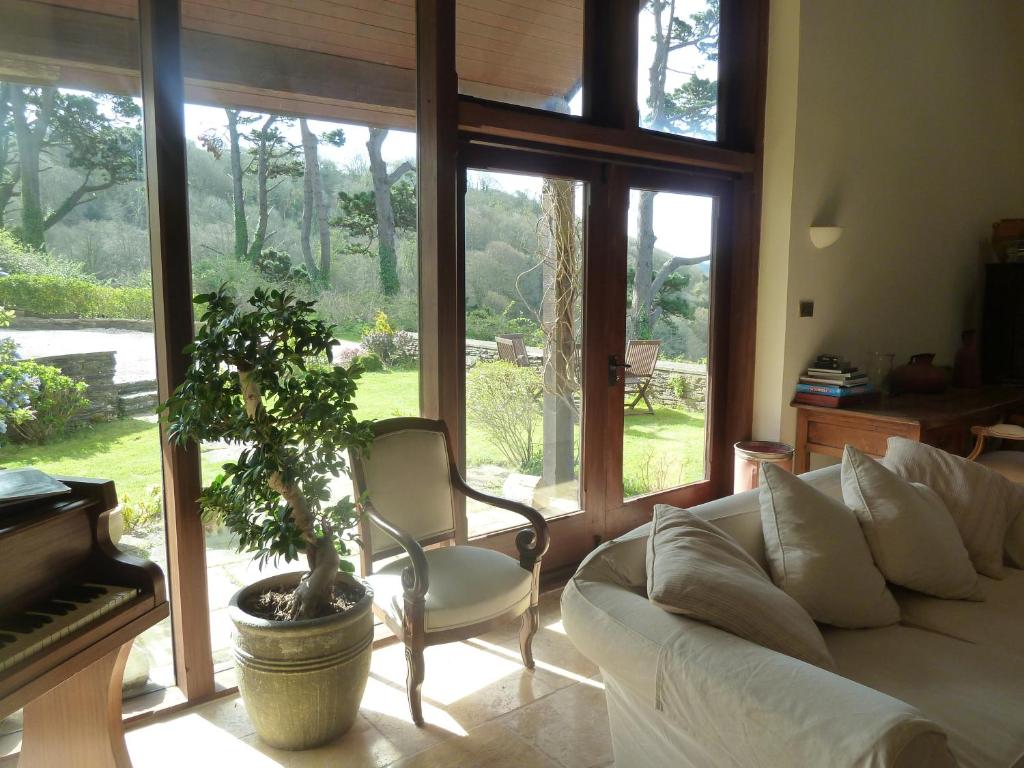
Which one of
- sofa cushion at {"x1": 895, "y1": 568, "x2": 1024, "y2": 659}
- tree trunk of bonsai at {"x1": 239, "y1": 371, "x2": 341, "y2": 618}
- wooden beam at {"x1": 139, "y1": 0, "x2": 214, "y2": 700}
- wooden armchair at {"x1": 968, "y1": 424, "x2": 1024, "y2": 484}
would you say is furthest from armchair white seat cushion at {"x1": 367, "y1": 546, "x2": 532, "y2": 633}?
wooden armchair at {"x1": 968, "y1": 424, "x2": 1024, "y2": 484}

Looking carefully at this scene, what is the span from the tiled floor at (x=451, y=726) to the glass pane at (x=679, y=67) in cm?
273

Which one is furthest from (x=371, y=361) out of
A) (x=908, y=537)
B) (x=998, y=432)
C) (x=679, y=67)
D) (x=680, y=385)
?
(x=998, y=432)

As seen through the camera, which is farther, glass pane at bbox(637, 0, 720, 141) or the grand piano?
glass pane at bbox(637, 0, 720, 141)

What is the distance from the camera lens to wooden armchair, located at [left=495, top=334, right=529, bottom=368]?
11.5ft

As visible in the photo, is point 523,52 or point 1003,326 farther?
point 1003,326

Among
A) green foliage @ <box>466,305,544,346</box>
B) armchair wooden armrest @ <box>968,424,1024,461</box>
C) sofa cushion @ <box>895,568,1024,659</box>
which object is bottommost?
sofa cushion @ <box>895,568,1024,659</box>

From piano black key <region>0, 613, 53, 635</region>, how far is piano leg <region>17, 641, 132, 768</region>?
1.05ft

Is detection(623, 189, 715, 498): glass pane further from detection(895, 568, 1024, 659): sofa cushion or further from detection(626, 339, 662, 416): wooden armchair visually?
detection(895, 568, 1024, 659): sofa cushion

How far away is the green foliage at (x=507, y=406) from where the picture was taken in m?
3.45

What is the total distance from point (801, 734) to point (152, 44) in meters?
2.57

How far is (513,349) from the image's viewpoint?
355cm

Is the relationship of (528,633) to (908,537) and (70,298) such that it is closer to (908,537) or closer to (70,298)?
(908,537)

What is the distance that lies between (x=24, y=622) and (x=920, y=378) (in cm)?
472

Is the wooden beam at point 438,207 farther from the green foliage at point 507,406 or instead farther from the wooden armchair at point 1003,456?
the wooden armchair at point 1003,456
